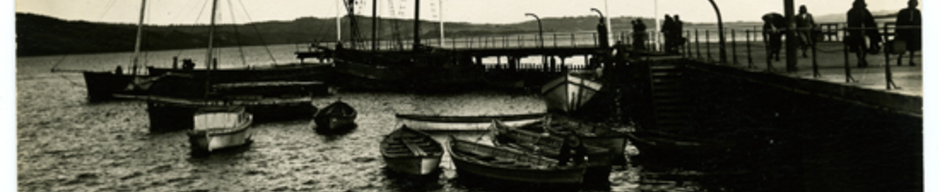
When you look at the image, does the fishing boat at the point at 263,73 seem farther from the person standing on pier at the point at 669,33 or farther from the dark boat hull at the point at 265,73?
the person standing on pier at the point at 669,33

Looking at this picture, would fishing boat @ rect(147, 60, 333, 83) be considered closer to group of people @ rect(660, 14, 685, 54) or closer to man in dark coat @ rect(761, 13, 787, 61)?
group of people @ rect(660, 14, 685, 54)

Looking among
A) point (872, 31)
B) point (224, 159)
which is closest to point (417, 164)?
point (224, 159)

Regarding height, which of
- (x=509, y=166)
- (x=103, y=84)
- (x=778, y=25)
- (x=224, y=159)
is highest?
(x=778, y=25)

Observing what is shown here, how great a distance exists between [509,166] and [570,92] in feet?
76.9

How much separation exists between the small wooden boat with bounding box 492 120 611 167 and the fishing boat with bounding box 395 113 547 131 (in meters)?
4.47

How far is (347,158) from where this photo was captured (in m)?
33.3

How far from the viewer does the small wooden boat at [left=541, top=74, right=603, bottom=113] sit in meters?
45.1

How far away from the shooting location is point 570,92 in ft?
148

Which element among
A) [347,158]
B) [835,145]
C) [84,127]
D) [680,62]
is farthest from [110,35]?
[835,145]

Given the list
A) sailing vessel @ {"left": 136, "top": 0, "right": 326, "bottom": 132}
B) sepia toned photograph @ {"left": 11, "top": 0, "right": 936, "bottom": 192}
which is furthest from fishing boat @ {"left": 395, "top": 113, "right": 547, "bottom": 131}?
sailing vessel @ {"left": 136, "top": 0, "right": 326, "bottom": 132}

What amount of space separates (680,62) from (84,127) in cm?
4094

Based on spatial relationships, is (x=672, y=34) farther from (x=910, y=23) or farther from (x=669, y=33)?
(x=910, y=23)

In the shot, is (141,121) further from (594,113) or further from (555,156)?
(555,156)

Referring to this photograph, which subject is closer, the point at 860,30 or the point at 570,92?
the point at 860,30
